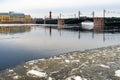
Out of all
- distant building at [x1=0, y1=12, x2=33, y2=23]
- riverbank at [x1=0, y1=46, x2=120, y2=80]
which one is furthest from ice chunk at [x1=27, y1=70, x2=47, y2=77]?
distant building at [x1=0, y1=12, x2=33, y2=23]

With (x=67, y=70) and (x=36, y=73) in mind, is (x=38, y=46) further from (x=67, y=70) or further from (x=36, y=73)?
(x=36, y=73)

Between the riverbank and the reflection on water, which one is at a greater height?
the riverbank

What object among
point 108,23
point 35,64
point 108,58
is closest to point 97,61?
point 108,58

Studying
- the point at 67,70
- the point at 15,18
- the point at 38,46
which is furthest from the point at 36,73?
the point at 15,18

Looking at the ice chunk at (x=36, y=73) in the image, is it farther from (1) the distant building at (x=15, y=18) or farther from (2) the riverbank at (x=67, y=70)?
(1) the distant building at (x=15, y=18)

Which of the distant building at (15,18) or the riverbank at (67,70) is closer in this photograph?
the riverbank at (67,70)

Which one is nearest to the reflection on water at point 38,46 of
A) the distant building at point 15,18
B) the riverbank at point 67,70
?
the riverbank at point 67,70

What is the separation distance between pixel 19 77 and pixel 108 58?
560cm

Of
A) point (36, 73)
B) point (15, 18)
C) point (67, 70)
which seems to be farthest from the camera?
point (15, 18)

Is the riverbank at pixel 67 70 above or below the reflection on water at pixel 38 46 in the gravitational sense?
above

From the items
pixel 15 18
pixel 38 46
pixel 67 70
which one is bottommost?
pixel 38 46

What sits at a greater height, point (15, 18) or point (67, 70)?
point (15, 18)

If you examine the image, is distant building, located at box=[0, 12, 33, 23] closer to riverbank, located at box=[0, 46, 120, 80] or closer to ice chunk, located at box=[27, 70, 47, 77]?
riverbank, located at box=[0, 46, 120, 80]

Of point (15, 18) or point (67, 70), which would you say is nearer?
point (67, 70)
